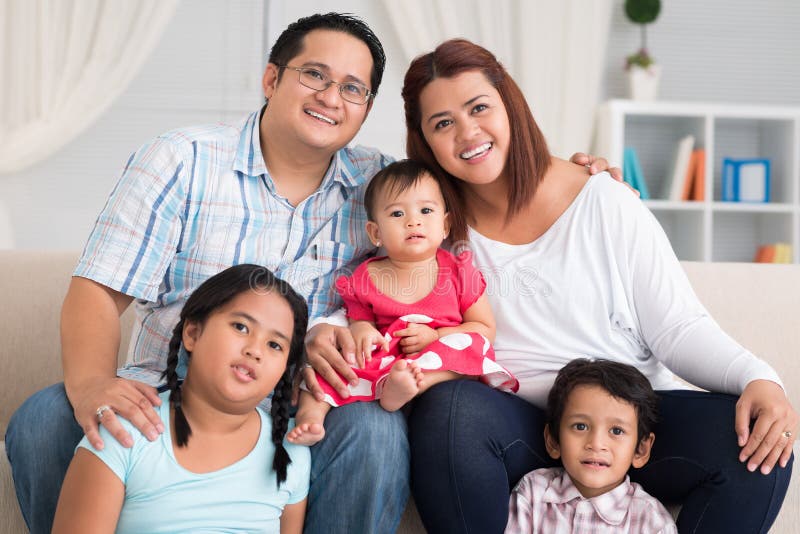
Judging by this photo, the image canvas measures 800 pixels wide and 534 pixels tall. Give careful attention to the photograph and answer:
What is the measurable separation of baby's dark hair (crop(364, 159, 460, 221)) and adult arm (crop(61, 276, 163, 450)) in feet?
1.77

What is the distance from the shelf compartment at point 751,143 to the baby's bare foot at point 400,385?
3630 millimetres

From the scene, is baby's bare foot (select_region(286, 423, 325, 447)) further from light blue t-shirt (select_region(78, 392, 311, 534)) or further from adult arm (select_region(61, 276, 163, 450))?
adult arm (select_region(61, 276, 163, 450))

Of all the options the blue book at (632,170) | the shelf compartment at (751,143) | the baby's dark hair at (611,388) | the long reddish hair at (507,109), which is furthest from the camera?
the shelf compartment at (751,143)

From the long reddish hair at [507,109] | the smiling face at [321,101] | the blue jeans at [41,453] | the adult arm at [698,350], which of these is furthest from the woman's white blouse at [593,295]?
the blue jeans at [41,453]

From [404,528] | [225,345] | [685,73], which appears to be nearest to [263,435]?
[225,345]

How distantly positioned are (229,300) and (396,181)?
1.58ft

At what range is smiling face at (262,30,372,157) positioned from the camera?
171cm

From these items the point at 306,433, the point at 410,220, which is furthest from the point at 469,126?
the point at 306,433

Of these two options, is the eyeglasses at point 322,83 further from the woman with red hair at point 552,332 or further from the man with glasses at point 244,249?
the woman with red hair at point 552,332

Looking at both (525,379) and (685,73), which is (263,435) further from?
(685,73)

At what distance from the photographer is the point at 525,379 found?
1701 mm

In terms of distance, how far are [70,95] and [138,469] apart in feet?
11.2

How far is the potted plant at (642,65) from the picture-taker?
14.2 ft

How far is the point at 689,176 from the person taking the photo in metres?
4.34
